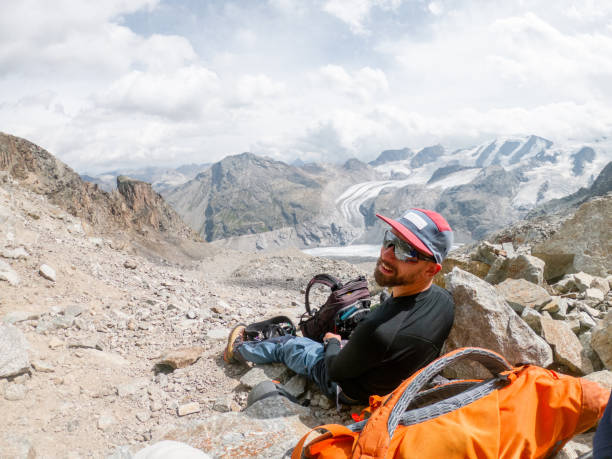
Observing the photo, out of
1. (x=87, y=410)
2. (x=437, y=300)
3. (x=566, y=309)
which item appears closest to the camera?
(x=437, y=300)

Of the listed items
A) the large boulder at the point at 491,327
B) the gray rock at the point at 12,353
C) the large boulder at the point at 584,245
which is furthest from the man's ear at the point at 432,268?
the large boulder at the point at 584,245

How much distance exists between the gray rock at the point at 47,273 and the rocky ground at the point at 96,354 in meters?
0.02

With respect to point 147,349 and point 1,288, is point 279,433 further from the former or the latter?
point 1,288

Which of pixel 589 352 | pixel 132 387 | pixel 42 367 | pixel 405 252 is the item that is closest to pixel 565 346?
pixel 589 352

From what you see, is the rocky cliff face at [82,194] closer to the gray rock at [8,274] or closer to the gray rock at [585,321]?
the gray rock at [8,274]

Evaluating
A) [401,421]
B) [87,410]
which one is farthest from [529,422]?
[87,410]

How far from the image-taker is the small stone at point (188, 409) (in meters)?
5.16

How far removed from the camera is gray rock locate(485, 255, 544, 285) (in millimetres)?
6824

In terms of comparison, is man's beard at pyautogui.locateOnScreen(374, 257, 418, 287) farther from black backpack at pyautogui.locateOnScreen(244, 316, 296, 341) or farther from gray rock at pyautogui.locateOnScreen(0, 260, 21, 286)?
gray rock at pyautogui.locateOnScreen(0, 260, 21, 286)

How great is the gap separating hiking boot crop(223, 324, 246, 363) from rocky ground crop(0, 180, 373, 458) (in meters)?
0.17

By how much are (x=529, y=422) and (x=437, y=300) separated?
1.36 meters

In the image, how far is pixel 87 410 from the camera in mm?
5090

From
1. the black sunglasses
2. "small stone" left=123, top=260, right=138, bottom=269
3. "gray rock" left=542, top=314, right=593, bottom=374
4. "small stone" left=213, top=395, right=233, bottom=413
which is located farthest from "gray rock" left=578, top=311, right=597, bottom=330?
"small stone" left=123, top=260, right=138, bottom=269

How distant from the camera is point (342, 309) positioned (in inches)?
211
